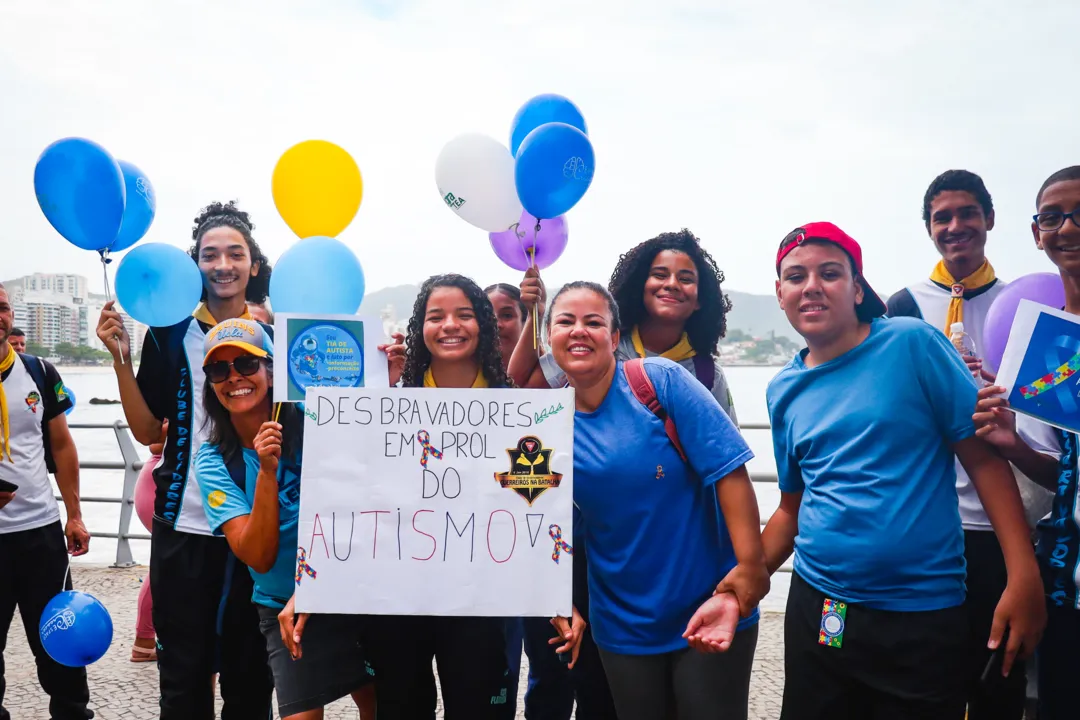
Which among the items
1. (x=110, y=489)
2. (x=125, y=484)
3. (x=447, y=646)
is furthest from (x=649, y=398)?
(x=110, y=489)

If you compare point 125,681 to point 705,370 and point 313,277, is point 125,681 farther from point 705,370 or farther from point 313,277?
point 705,370

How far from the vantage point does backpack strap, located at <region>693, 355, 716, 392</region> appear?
10.2ft

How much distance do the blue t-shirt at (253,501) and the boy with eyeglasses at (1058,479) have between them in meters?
2.21

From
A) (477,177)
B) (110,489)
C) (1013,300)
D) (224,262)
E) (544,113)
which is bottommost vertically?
(110,489)

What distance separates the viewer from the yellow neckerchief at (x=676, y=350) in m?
3.20

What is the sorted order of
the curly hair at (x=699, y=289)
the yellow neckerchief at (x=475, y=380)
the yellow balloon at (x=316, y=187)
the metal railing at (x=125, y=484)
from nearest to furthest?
the yellow neckerchief at (x=475, y=380)
the yellow balloon at (x=316, y=187)
the curly hair at (x=699, y=289)
the metal railing at (x=125, y=484)

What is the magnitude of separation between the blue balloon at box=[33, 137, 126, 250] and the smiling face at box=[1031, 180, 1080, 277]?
3477 mm

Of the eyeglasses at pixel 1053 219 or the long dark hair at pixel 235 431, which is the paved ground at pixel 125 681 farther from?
the eyeglasses at pixel 1053 219

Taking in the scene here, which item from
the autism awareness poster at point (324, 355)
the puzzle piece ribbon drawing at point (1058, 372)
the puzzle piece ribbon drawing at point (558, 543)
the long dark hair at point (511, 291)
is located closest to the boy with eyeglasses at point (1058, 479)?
the puzzle piece ribbon drawing at point (1058, 372)

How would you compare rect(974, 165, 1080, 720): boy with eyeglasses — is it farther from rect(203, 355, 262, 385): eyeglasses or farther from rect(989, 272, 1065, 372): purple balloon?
rect(203, 355, 262, 385): eyeglasses

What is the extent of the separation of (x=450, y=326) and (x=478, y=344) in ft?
0.53

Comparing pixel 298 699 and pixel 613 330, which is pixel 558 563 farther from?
pixel 298 699

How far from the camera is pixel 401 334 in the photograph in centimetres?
296

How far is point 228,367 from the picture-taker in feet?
8.71
